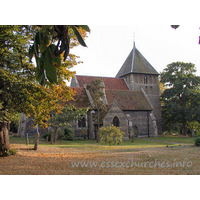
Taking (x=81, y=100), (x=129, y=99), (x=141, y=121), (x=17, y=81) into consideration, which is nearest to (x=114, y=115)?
(x=81, y=100)

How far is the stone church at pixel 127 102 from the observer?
2900cm

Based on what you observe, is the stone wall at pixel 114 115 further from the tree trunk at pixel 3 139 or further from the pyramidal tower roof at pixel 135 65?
the tree trunk at pixel 3 139

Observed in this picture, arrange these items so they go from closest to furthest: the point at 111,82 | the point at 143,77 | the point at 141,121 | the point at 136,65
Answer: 1. the point at 141,121
2. the point at 111,82
3. the point at 143,77
4. the point at 136,65

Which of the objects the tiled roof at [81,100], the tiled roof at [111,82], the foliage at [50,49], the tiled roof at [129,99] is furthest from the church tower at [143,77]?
the foliage at [50,49]

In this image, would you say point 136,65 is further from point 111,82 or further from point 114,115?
point 114,115

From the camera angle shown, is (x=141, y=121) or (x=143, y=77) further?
(x=143, y=77)

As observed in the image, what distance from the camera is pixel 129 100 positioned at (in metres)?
35.5

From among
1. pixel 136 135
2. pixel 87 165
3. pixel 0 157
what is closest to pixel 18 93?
pixel 0 157

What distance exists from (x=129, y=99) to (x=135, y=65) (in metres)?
11.6

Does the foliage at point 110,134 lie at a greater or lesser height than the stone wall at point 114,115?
lesser

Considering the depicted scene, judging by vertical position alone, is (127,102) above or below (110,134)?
above

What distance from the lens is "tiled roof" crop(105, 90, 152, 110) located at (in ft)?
112

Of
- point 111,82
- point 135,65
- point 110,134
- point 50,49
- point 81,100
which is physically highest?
Answer: point 135,65

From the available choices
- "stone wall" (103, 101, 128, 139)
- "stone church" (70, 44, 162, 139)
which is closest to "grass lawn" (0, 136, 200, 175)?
"stone wall" (103, 101, 128, 139)
